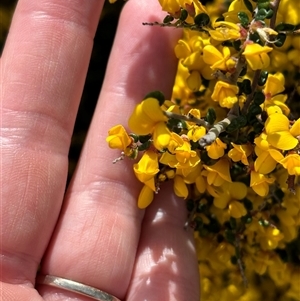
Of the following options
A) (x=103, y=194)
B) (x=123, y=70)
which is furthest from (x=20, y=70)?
(x=103, y=194)

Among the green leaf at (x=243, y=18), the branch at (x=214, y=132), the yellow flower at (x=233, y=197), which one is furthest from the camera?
the yellow flower at (x=233, y=197)

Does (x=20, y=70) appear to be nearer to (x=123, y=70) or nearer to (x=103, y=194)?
(x=123, y=70)

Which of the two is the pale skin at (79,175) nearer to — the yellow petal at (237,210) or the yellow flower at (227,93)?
the yellow petal at (237,210)

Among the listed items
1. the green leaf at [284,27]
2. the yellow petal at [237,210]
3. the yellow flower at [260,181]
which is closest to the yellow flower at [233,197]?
the yellow petal at [237,210]

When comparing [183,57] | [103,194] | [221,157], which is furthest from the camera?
[103,194]

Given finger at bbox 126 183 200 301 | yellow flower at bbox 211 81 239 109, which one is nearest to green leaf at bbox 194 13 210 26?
yellow flower at bbox 211 81 239 109
